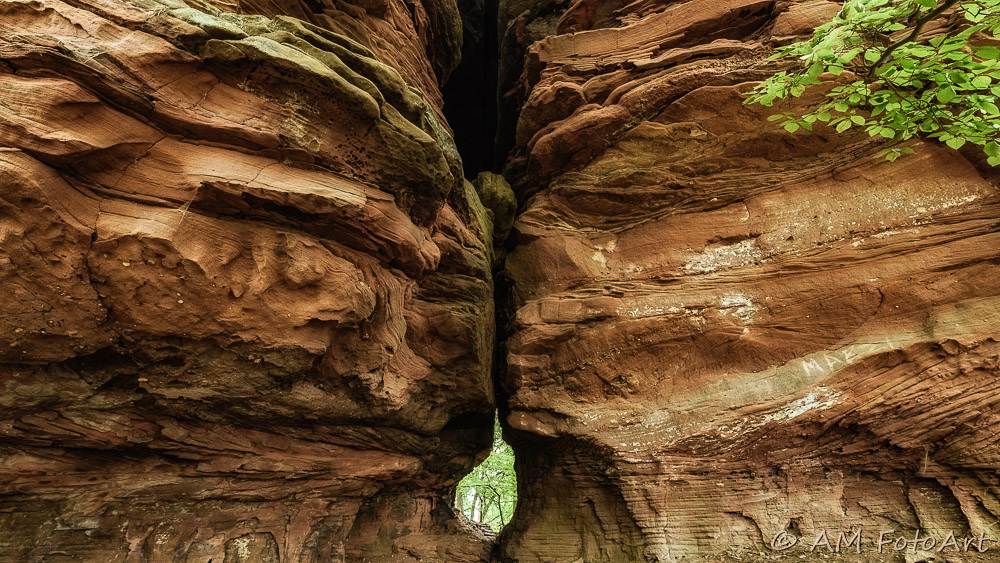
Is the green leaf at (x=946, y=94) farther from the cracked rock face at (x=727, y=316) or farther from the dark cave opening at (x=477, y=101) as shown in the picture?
the dark cave opening at (x=477, y=101)

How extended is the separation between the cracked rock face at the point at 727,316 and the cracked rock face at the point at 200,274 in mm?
2897

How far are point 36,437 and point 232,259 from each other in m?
3.04

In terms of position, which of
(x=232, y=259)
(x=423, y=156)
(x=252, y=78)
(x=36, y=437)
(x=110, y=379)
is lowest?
(x=36, y=437)

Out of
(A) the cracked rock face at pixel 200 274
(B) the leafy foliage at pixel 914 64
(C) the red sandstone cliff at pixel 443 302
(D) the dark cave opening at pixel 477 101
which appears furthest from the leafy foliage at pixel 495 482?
(B) the leafy foliage at pixel 914 64

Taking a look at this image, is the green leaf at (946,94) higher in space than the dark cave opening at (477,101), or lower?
lower

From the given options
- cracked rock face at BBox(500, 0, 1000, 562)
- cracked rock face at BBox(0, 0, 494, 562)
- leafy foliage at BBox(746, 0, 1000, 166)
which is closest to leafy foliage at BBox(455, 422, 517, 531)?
cracked rock face at BBox(500, 0, 1000, 562)

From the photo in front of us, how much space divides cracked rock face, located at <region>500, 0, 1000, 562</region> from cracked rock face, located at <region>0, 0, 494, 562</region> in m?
2.90

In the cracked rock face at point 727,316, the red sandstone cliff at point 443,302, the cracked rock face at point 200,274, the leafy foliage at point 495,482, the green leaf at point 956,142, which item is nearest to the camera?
the cracked rock face at point 200,274

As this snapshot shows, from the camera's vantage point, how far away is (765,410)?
Answer: 258 inches

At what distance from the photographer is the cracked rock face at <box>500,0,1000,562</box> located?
241 inches

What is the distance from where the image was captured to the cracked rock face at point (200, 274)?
14.4 ft

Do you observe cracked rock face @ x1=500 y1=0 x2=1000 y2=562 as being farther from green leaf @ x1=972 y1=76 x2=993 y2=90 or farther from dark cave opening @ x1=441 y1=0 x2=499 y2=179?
dark cave opening @ x1=441 y1=0 x2=499 y2=179

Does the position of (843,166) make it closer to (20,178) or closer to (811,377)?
(811,377)

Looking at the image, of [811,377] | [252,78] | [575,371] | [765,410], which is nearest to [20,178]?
[252,78]
